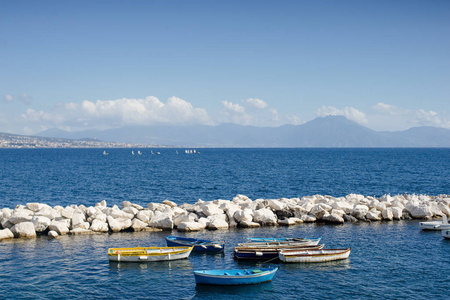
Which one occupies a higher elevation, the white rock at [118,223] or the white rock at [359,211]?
the white rock at [359,211]

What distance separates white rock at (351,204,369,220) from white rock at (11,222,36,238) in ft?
95.7

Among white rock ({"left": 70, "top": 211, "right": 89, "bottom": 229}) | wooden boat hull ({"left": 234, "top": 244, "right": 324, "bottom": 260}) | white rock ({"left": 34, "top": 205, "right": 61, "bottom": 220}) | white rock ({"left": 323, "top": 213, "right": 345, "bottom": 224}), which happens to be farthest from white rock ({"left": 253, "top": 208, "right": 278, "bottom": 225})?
white rock ({"left": 34, "top": 205, "right": 61, "bottom": 220})

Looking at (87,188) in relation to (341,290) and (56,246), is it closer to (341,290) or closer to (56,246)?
(56,246)

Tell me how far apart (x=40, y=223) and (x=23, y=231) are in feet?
5.05

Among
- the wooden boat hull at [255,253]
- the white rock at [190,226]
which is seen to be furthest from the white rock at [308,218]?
the wooden boat hull at [255,253]

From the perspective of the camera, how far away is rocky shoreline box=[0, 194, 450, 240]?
33406mm

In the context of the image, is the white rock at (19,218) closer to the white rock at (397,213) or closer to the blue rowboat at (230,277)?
the blue rowboat at (230,277)

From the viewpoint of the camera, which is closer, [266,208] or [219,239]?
[219,239]

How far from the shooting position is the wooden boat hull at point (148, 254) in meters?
26.3

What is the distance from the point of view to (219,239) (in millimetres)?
32250

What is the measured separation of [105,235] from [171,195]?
26326 millimetres

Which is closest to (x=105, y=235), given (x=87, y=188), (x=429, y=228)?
(x=429, y=228)

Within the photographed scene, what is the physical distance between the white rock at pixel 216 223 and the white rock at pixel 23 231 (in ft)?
47.2

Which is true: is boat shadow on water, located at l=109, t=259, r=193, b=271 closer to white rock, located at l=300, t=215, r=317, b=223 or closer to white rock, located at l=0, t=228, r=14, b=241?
white rock, located at l=0, t=228, r=14, b=241
